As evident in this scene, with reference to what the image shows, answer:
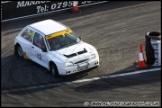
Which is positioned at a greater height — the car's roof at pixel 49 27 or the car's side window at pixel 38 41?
the car's roof at pixel 49 27

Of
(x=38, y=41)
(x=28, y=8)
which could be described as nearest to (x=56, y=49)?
(x=38, y=41)

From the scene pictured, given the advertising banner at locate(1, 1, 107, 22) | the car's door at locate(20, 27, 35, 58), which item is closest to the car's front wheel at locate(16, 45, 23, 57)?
the car's door at locate(20, 27, 35, 58)

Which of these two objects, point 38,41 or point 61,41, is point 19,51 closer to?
point 38,41

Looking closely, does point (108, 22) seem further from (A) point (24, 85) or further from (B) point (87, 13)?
(A) point (24, 85)

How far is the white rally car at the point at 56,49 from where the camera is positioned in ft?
55.1

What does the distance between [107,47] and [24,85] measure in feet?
14.8

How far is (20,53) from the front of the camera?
19469 millimetres

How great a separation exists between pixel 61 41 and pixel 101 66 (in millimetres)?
1816

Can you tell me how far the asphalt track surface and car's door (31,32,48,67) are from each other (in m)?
0.33

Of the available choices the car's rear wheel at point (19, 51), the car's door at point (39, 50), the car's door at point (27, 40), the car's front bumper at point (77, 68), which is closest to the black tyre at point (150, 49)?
the car's front bumper at point (77, 68)

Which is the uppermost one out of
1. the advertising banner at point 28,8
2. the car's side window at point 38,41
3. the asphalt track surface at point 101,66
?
the advertising banner at point 28,8

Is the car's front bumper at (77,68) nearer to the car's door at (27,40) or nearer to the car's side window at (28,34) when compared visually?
the car's door at (27,40)

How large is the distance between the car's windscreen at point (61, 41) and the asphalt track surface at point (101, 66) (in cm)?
106

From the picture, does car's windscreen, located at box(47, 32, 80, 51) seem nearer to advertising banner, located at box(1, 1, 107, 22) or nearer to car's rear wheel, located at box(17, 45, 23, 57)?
car's rear wheel, located at box(17, 45, 23, 57)
